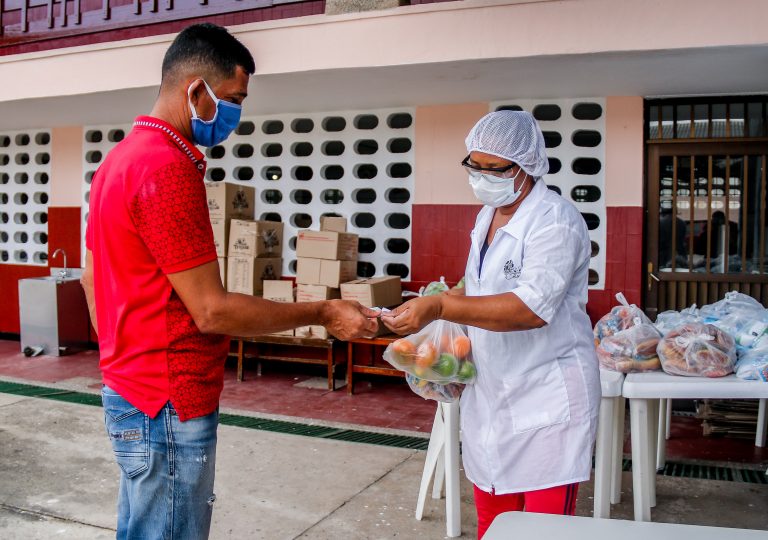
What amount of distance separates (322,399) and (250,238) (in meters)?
1.67

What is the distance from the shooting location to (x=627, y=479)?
4.33m

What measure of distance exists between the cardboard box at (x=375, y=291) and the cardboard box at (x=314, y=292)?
0.41ft

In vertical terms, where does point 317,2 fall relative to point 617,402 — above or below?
above

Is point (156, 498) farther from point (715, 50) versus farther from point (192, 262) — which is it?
point (715, 50)

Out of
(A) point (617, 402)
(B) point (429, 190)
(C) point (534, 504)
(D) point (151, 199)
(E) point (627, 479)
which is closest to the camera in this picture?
(D) point (151, 199)

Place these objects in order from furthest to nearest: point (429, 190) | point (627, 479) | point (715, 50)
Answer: point (429, 190) → point (715, 50) → point (627, 479)

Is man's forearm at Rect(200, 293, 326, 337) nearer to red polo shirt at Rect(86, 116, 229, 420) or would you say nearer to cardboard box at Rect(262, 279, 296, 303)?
red polo shirt at Rect(86, 116, 229, 420)

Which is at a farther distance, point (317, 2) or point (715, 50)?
point (317, 2)

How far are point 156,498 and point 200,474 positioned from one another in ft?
0.39

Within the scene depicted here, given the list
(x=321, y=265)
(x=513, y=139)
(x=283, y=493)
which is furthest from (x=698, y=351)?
(x=321, y=265)

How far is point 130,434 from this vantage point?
1751 mm

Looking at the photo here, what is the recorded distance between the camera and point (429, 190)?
6.53m

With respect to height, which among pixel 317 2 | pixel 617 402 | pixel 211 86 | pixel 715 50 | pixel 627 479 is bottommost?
pixel 627 479

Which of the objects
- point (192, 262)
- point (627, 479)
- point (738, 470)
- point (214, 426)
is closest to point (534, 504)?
point (214, 426)
